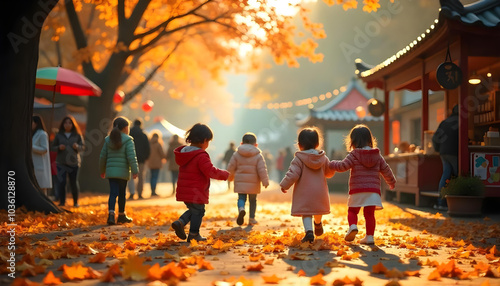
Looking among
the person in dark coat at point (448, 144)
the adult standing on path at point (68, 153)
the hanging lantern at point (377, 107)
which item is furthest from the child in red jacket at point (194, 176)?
the hanging lantern at point (377, 107)

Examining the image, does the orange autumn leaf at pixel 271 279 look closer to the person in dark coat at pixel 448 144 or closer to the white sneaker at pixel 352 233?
the white sneaker at pixel 352 233

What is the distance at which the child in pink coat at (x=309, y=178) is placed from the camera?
697 cm

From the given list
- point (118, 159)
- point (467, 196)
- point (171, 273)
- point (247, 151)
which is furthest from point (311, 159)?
point (467, 196)

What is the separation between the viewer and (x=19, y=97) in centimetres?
939

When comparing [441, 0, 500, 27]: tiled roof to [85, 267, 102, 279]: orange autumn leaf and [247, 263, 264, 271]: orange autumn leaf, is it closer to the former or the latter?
[247, 263, 264, 271]: orange autumn leaf

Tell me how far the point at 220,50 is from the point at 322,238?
14.8 meters

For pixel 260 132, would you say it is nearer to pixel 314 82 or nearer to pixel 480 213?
pixel 314 82

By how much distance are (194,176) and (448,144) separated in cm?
668

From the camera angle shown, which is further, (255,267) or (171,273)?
(255,267)

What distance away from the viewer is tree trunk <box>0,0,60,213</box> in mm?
9141

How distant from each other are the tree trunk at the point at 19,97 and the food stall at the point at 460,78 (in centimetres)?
708

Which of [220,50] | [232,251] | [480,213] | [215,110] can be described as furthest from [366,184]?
[215,110]

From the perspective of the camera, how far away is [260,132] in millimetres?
90812

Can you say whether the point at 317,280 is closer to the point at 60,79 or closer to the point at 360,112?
the point at 60,79
